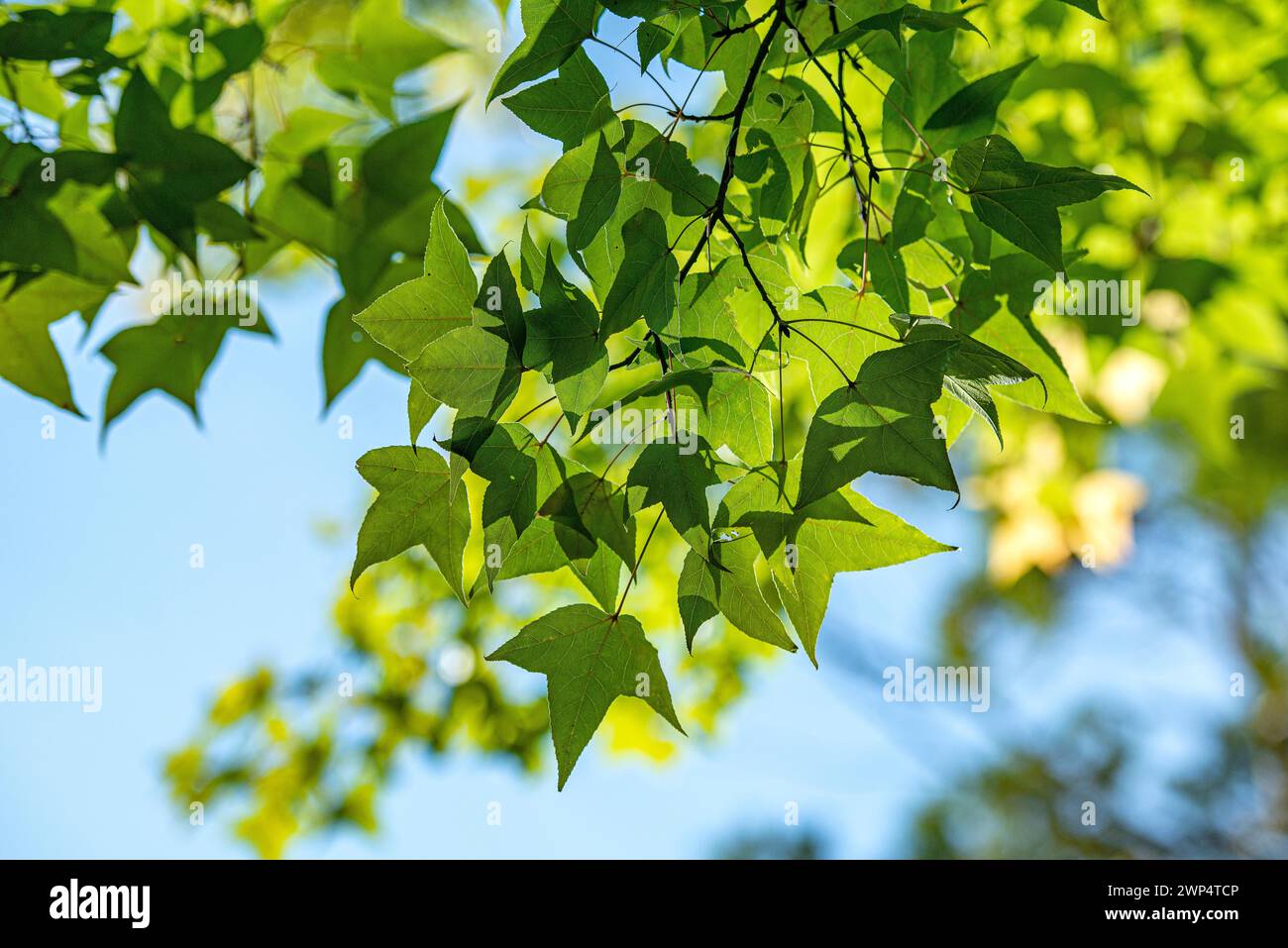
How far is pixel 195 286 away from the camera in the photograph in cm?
73

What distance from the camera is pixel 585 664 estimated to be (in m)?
0.43

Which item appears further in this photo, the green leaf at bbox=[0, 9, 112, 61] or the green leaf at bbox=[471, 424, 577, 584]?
the green leaf at bbox=[0, 9, 112, 61]

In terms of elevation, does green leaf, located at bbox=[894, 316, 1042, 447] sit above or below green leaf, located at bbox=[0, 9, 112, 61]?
below

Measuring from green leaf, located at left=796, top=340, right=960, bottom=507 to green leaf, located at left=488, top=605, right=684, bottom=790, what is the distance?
4.8 inches

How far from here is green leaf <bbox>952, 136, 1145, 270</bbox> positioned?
392 mm

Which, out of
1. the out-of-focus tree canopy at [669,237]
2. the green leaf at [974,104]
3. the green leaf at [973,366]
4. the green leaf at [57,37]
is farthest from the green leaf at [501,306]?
the green leaf at [57,37]

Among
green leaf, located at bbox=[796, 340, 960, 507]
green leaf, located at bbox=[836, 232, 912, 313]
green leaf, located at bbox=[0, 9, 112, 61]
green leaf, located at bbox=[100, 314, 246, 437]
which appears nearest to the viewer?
green leaf, located at bbox=[796, 340, 960, 507]

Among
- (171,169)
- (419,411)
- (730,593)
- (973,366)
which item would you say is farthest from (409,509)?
(171,169)

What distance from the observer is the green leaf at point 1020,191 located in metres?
0.39

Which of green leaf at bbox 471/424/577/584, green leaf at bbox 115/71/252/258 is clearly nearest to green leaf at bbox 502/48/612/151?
green leaf at bbox 471/424/577/584

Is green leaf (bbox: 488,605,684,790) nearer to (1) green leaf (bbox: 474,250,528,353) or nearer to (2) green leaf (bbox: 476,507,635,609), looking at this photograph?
(2) green leaf (bbox: 476,507,635,609)

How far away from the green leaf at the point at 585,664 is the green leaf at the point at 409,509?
0.17 ft
